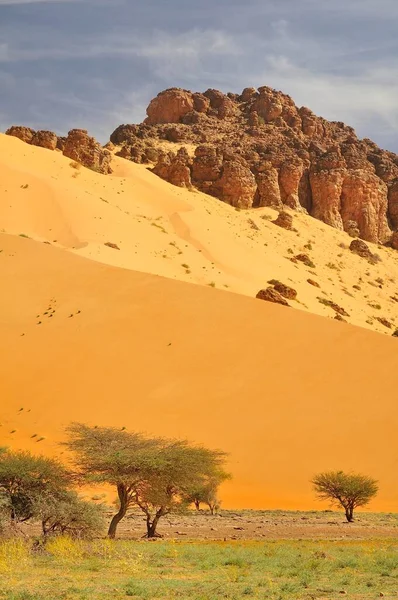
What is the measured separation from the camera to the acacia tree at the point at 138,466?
653 inches

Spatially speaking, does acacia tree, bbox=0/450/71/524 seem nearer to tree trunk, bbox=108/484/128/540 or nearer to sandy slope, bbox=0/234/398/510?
tree trunk, bbox=108/484/128/540

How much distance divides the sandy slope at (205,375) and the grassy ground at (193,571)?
370 inches

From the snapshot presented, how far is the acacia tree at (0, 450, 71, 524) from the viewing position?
14.3m

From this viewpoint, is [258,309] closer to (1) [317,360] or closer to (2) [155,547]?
(1) [317,360]

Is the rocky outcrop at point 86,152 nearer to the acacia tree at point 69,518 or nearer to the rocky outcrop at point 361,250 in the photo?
the rocky outcrop at point 361,250

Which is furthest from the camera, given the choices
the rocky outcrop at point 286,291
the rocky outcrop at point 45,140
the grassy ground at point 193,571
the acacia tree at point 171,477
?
the rocky outcrop at point 45,140

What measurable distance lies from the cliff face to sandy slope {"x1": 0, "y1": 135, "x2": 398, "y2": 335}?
93.5 inches

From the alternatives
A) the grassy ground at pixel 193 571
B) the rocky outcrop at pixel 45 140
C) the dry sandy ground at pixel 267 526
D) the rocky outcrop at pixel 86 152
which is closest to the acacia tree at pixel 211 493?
the dry sandy ground at pixel 267 526

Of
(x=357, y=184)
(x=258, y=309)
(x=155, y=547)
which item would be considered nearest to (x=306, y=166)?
(x=357, y=184)

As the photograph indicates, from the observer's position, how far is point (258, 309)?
105 ft

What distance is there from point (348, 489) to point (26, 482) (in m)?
9.94

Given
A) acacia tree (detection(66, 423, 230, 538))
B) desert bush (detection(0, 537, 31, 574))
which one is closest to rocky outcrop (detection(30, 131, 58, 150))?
acacia tree (detection(66, 423, 230, 538))

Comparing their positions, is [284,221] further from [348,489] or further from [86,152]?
[348,489]

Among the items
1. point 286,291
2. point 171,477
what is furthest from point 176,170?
point 171,477
